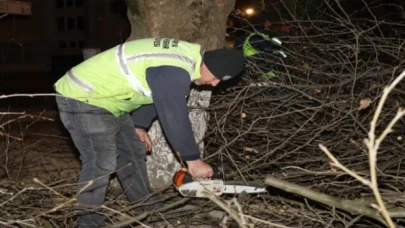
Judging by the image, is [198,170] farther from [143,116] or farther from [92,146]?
[143,116]

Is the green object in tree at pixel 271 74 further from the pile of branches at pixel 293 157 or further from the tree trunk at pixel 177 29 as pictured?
the tree trunk at pixel 177 29

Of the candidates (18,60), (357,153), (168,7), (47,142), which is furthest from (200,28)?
(18,60)

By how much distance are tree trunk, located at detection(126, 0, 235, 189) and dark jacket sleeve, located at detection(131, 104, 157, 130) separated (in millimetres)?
612

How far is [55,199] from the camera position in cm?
353

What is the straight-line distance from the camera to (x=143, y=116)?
375 centimetres

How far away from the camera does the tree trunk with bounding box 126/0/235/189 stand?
4.19 meters

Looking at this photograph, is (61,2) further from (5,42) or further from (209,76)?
(209,76)

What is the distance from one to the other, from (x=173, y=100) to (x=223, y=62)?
0.36 meters

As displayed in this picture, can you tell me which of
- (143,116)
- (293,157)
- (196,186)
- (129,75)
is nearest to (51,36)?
(293,157)

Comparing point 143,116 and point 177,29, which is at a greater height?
point 177,29

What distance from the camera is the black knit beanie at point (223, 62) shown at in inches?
121

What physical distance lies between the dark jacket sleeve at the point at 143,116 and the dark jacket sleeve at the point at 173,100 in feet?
2.30

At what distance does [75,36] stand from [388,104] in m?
26.5

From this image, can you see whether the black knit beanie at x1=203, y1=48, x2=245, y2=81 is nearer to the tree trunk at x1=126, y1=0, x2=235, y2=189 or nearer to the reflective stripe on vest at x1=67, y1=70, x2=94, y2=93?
the reflective stripe on vest at x1=67, y1=70, x2=94, y2=93
